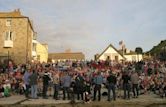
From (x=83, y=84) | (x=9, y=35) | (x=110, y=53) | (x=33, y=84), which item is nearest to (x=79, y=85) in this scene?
(x=83, y=84)

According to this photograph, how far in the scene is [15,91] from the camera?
89.6 ft

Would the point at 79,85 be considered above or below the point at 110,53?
below

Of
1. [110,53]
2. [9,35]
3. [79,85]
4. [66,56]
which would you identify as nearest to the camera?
[79,85]

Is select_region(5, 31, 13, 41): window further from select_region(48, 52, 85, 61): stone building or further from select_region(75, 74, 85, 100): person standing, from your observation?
select_region(75, 74, 85, 100): person standing

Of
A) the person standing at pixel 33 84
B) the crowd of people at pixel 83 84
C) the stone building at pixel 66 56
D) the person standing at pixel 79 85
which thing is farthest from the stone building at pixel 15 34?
the person standing at pixel 79 85

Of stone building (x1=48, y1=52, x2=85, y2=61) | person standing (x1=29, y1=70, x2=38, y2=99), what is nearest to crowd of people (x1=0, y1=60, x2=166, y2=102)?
person standing (x1=29, y1=70, x2=38, y2=99)

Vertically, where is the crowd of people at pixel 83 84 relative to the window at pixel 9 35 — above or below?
below

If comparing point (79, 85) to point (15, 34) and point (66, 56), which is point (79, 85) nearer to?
point (15, 34)

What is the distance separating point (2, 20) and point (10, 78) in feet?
119

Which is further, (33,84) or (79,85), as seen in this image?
(33,84)

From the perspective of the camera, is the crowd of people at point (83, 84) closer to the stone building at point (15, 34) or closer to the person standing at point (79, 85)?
the person standing at point (79, 85)

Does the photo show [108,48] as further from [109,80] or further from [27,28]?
[109,80]

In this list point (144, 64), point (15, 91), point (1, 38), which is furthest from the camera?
point (1, 38)

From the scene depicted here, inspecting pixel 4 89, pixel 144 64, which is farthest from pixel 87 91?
pixel 144 64
